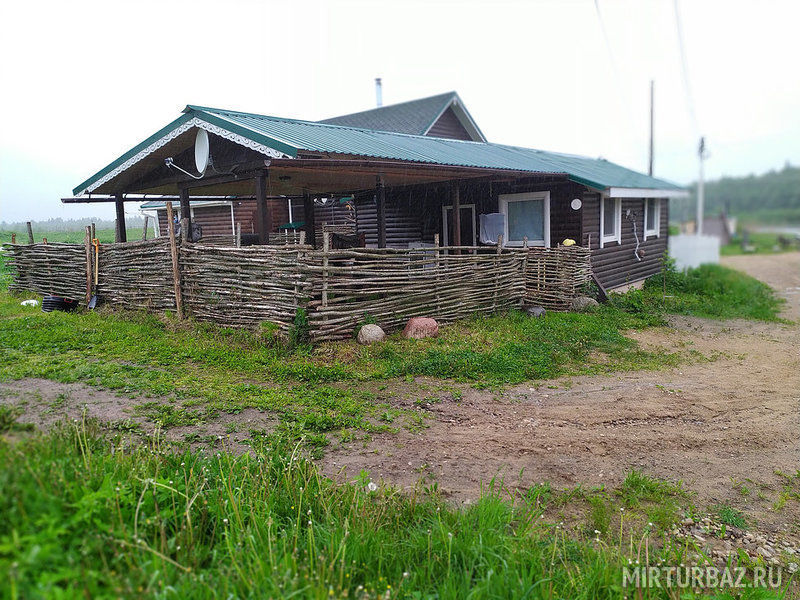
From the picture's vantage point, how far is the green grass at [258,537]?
8.38 ft

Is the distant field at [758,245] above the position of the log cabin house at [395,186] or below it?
below

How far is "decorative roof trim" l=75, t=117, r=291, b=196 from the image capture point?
8.42 m

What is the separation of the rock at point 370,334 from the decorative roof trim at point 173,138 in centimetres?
273

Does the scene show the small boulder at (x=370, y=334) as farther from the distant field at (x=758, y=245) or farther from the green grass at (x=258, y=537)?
the distant field at (x=758, y=245)

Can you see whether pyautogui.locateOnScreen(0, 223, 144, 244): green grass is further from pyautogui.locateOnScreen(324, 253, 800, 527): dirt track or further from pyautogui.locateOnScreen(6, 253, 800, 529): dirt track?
pyautogui.locateOnScreen(324, 253, 800, 527): dirt track

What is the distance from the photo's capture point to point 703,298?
1445 cm

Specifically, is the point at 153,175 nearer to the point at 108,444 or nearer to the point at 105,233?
the point at 105,233

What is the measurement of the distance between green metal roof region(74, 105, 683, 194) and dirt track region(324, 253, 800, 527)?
463cm

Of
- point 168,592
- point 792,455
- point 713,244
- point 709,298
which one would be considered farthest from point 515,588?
point 713,244

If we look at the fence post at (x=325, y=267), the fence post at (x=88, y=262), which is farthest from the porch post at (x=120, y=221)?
the fence post at (x=325, y=267)

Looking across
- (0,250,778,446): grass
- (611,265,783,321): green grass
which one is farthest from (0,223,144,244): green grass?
(611,265,783,321): green grass

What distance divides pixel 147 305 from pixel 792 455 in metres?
9.95

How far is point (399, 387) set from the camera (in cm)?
691

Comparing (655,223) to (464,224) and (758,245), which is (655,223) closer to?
(464,224)
